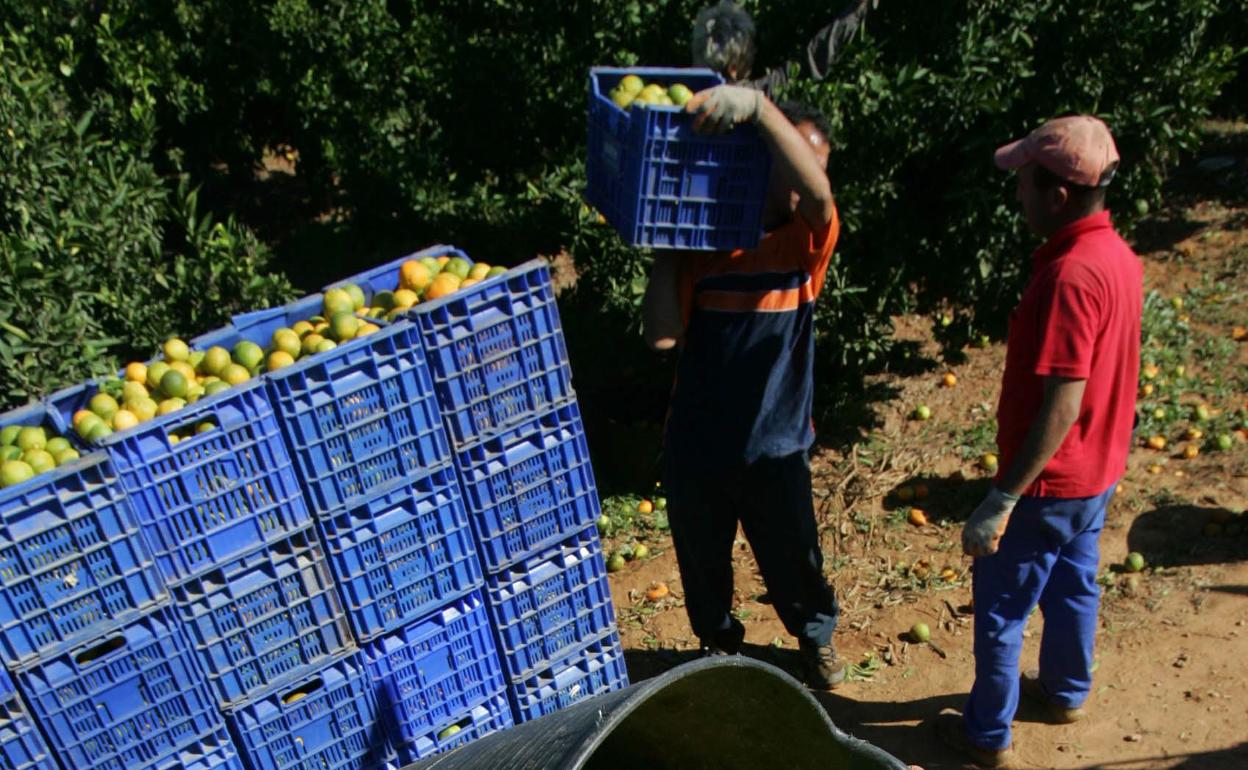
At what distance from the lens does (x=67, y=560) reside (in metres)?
2.98

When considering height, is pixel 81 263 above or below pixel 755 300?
above

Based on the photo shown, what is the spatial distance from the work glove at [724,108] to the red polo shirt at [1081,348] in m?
1.06

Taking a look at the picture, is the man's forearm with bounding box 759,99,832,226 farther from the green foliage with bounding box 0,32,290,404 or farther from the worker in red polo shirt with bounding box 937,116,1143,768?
the green foliage with bounding box 0,32,290,404

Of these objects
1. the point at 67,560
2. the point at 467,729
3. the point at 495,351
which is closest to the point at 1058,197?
the point at 495,351

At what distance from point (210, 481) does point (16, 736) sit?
904mm

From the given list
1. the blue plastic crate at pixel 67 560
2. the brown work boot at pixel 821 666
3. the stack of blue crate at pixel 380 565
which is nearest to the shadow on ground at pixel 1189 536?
the brown work boot at pixel 821 666

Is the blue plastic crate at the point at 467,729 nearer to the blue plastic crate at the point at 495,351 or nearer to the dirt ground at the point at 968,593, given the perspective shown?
the dirt ground at the point at 968,593

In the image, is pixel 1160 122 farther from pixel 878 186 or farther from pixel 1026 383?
pixel 1026 383

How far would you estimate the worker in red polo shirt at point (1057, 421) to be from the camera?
324 centimetres

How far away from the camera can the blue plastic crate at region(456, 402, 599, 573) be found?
3711 mm

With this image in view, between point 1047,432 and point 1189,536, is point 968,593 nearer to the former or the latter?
point 1189,536

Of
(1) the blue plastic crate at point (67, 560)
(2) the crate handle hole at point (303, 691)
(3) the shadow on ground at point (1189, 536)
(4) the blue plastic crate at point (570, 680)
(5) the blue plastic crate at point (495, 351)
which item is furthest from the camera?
(3) the shadow on ground at point (1189, 536)

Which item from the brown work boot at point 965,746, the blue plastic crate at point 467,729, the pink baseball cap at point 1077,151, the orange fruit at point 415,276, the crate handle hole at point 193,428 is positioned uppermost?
the pink baseball cap at point 1077,151

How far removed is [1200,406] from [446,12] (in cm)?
531
